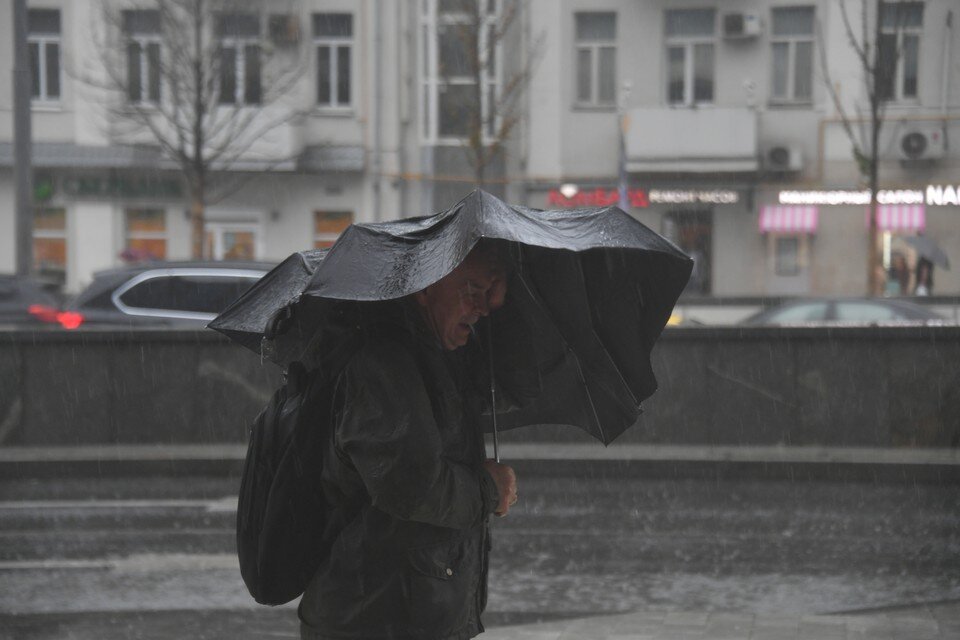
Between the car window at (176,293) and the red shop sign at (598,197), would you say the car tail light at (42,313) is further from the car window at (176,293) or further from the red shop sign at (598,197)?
the red shop sign at (598,197)

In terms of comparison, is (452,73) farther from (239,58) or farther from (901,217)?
(901,217)

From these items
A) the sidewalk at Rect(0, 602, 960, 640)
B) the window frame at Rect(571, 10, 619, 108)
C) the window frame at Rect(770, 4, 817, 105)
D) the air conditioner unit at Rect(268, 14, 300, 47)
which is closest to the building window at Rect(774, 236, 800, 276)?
the window frame at Rect(770, 4, 817, 105)

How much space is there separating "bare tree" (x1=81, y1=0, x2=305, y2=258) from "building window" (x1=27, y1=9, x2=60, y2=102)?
141cm

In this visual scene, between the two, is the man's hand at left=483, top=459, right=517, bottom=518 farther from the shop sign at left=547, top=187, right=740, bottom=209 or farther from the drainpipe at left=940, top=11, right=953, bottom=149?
the drainpipe at left=940, top=11, right=953, bottom=149

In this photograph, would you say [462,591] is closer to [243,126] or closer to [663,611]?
[663,611]

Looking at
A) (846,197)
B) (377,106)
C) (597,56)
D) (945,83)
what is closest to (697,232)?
(846,197)

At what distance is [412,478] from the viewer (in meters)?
2.70

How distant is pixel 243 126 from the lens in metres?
31.3

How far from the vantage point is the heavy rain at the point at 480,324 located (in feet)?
9.45

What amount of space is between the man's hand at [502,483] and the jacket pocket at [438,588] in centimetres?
13

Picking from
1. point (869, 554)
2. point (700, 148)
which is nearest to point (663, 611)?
point (869, 554)

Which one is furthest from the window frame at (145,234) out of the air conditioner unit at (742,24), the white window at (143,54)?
the air conditioner unit at (742,24)

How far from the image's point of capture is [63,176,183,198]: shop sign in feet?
110

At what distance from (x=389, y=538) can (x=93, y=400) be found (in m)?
A: 9.48
